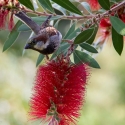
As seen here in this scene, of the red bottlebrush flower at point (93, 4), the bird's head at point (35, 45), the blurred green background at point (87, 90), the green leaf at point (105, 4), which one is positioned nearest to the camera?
the bird's head at point (35, 45)

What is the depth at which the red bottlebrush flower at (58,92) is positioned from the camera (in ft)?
2.71

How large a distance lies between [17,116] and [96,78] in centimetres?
100

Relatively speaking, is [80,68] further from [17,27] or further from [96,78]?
[96,78]

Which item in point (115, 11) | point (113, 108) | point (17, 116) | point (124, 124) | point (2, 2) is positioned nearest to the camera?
point (2, 2)

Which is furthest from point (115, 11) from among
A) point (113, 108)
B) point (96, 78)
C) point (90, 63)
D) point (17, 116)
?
point (96, 78)

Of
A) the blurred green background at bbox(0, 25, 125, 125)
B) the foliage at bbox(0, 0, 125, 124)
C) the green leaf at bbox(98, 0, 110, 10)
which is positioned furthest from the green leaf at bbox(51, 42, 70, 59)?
the blurred green background at bbox(0, 25, 125, 125)

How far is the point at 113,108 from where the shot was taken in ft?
9.78

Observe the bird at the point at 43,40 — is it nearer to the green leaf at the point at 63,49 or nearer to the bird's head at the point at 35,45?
the bird's head at the point at 35,45

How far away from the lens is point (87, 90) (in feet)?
9.48

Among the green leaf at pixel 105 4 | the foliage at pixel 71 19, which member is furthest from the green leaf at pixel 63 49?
the green leaf at pixel 105 4

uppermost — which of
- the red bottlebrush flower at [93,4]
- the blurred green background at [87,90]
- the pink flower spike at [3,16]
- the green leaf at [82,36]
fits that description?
the pink flower spike at [3,16]

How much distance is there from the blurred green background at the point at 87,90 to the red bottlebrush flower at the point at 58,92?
1535mm

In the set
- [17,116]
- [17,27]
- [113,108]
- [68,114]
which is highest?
[17,27]

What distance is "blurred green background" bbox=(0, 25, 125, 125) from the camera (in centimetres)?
244
